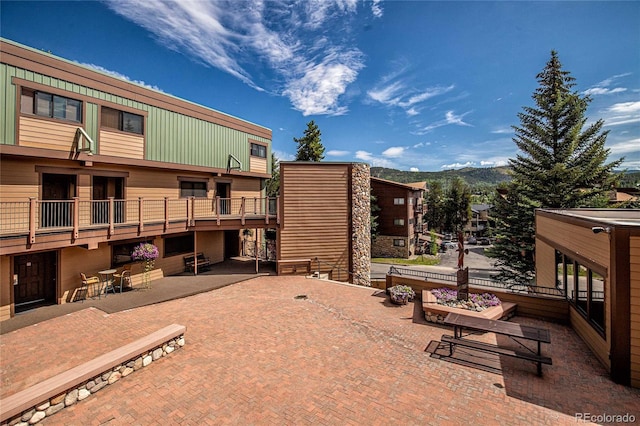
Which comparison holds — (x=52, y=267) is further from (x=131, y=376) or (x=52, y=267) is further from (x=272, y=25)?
(x=272, y=25)

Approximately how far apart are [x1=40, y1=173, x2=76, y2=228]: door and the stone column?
11.8 meters

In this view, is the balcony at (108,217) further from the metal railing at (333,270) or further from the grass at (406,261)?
the grass at (406,261)

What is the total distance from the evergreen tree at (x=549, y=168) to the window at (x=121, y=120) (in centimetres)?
2096

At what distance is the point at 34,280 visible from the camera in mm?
9531

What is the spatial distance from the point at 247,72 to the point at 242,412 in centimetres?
2157

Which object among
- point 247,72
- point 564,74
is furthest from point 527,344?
point 247,72

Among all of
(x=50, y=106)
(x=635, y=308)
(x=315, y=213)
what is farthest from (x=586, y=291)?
(x=50, y=106)

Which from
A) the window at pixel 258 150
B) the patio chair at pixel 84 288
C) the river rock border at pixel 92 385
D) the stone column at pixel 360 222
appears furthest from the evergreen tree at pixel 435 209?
the river rock border at pixel 92 385

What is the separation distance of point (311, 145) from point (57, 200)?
25.9 m

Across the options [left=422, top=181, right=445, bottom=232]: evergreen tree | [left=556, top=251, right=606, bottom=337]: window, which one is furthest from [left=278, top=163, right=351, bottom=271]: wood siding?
[left=422, top=181, right=445, bottom=232]: evergreen tree

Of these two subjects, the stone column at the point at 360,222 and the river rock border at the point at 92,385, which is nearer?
the river rock border at the point at 92,385

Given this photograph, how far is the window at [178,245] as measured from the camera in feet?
45.0

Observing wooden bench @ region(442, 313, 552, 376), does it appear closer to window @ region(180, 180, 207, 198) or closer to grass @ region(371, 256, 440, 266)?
window @ region(180, 180, 207, 198)

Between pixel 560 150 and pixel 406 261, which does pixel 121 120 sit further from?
pixel 406 261
